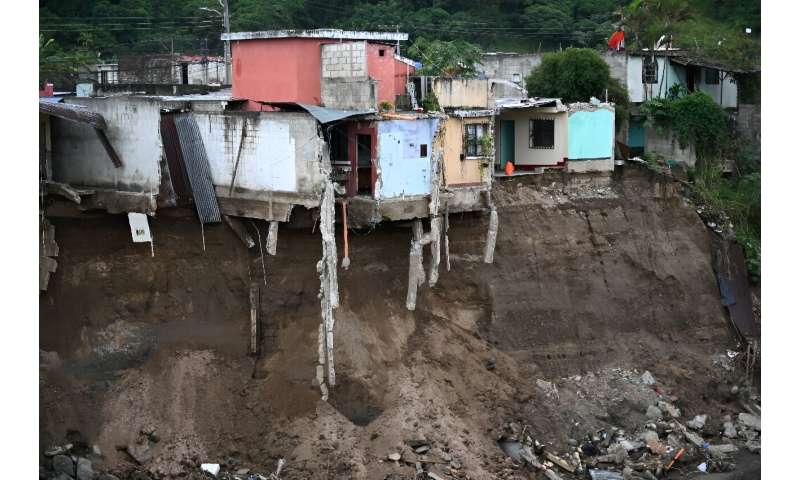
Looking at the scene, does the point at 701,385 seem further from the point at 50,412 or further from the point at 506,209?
the point at 50,412

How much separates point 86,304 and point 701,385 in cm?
1243

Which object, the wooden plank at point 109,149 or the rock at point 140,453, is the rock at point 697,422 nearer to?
the rock at point 140,453

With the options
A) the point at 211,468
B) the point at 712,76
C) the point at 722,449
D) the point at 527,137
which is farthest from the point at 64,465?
the point at 712,76

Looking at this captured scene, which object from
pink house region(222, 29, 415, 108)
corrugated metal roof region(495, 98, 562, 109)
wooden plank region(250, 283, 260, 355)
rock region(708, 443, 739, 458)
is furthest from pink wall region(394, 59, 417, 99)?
rock region(708, 443, 739, 458)

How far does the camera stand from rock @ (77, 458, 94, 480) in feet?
69.7

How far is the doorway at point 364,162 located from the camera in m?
23.4

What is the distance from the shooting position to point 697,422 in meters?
26.3

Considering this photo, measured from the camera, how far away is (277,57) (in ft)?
84.5

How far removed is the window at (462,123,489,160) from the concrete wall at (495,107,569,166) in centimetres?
415

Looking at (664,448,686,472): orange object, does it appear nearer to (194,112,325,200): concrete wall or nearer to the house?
the house

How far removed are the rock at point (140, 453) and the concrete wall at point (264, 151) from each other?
4527 millimetres

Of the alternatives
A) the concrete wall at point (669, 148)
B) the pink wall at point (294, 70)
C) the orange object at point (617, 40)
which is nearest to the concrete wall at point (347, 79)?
the pink wall at point (294, 70)

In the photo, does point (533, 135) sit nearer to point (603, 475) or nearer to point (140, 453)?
point (603, 475)

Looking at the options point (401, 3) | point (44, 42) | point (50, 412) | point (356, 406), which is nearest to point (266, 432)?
point (356, 406)
